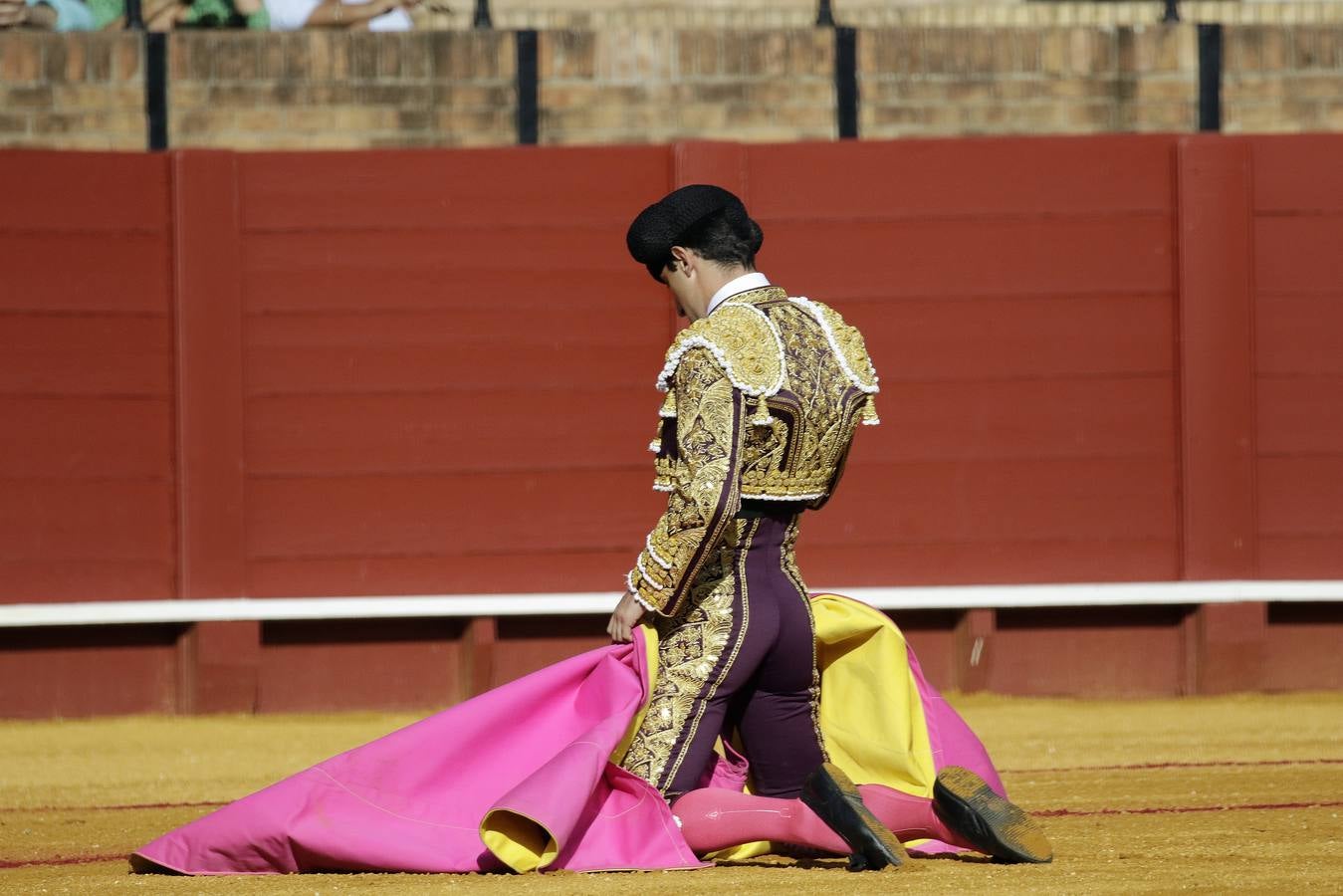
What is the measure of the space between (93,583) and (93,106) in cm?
175

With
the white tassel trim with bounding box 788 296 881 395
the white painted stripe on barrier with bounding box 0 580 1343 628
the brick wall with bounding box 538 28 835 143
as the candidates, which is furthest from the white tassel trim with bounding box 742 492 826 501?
the brick wall with bounding box 538 28 835 143

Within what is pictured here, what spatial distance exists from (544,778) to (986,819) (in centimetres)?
74

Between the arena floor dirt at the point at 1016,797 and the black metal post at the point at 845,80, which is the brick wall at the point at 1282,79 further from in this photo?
the arena floor dirt at the point at 1016,797

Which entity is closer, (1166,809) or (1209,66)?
(1166,809)

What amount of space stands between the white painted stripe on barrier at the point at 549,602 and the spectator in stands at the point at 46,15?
2196 mm

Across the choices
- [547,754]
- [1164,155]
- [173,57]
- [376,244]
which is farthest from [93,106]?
[547,754]

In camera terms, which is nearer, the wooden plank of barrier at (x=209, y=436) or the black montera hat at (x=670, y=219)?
the black montera hat at (x=670, y=219)

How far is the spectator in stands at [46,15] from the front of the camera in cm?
708

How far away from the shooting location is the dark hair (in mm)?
3666

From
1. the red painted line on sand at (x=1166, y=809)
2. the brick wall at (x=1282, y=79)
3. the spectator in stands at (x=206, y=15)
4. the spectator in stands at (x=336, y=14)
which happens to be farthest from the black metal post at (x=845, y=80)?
the red painted line on sand at (x=1166, y=809)

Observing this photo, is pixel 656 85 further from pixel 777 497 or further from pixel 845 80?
pixel 777 497

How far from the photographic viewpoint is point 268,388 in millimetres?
6152

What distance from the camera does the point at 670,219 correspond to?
12.0 feet

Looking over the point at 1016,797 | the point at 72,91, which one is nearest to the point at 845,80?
the point at 72,91
